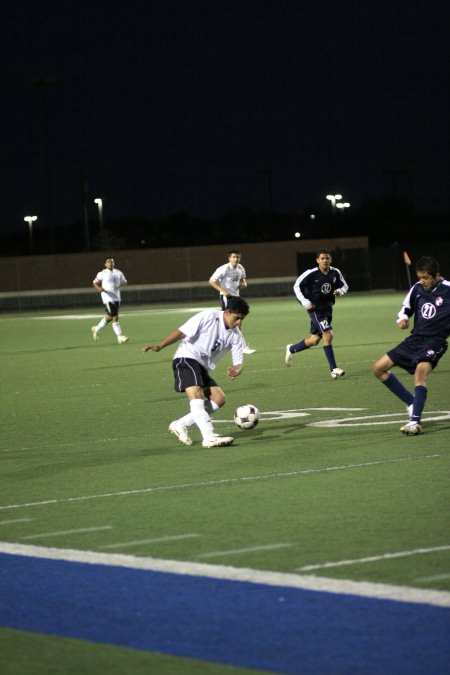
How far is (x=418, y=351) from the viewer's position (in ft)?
42.7

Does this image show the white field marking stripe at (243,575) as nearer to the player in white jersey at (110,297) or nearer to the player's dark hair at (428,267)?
the player's dark hair at (428,267)

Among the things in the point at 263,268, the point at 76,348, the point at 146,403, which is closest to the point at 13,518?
the point at 146,403

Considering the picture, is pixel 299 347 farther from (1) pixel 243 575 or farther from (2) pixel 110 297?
(1) pixel 243 575

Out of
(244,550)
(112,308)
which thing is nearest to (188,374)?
(244,550)

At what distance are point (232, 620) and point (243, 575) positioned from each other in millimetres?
929

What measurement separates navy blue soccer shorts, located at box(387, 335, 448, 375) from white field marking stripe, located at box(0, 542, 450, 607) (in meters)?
5.91

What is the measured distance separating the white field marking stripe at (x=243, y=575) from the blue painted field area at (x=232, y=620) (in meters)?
0.09

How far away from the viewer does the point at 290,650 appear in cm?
556

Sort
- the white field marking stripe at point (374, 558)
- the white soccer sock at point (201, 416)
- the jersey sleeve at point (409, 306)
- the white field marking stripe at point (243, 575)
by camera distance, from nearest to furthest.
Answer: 1. the white field marking stripe at point (243, 575)
2. the white field marking stripe at point (374, 558)
3. the white soccer sock at point (201, 416)
4. the jersey sleeve at point (409, 306)

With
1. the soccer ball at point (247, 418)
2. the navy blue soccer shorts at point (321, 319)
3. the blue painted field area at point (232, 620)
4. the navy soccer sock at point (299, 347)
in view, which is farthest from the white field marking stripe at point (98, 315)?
the blue painted field area at point (232, 620)

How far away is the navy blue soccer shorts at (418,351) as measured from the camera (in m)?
12.9

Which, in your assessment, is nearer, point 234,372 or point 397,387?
point 234,372

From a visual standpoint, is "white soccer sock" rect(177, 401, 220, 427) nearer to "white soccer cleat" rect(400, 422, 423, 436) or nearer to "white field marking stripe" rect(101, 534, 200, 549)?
"white soccer cleat" rect(400, 422, 423, 436)

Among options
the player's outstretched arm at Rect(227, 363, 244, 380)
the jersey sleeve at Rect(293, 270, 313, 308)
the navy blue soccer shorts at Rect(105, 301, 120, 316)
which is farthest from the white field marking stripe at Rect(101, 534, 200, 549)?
the navy blue soccer shorts at Rect(105, 301, 120, 316)
